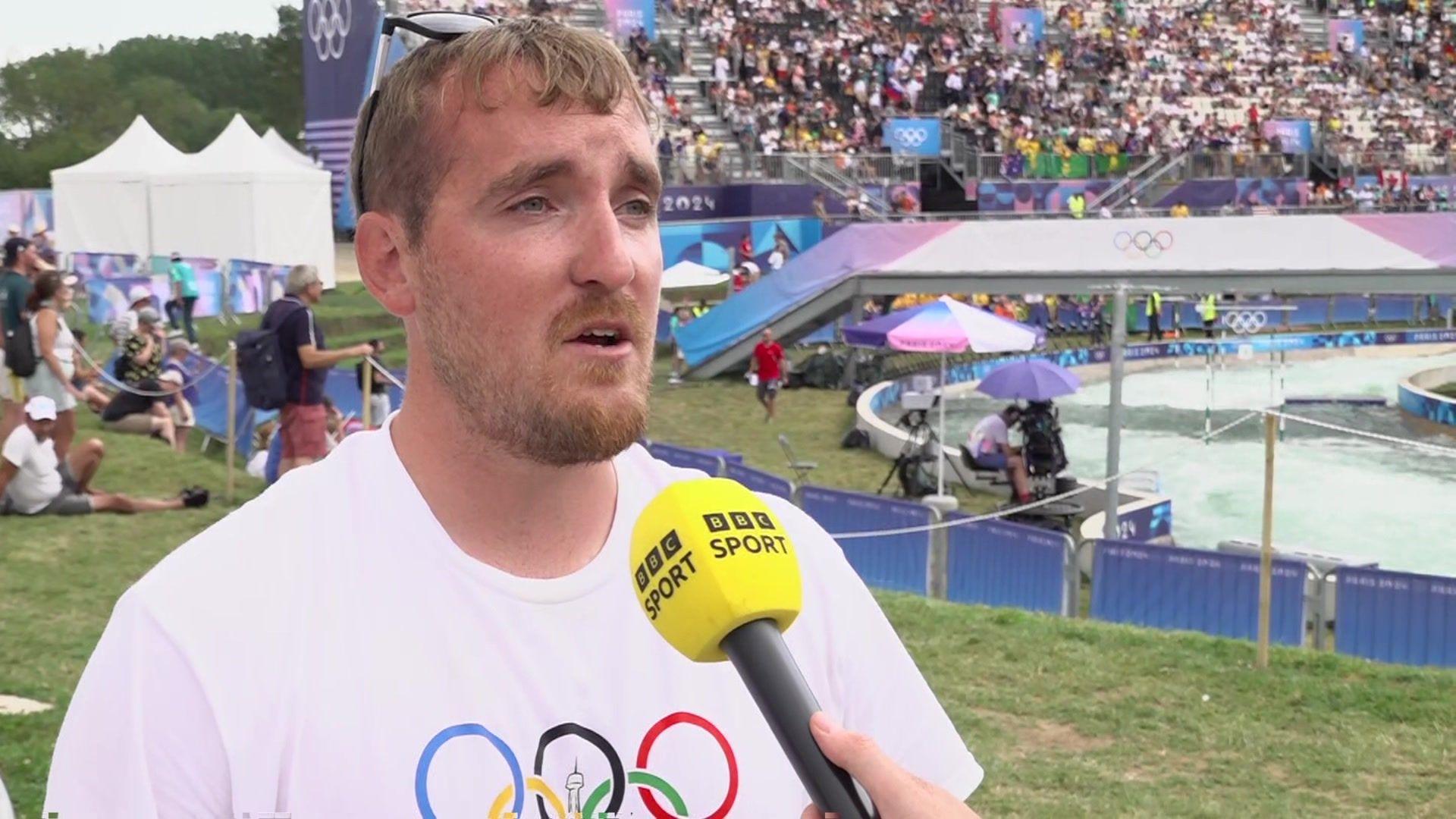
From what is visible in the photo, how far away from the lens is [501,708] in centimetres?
175

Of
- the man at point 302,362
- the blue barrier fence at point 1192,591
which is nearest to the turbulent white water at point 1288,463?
the blue barrier fence at point 1192,591

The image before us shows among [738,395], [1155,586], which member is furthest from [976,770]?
[738,395]

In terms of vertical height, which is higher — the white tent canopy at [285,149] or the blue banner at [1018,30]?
the blue banner at [1018,30]

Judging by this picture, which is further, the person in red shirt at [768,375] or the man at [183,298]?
the man at [183,298]

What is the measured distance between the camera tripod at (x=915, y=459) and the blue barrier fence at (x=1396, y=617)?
732 cm

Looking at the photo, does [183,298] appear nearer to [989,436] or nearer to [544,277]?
[989,436]

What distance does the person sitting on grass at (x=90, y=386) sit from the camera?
52.9ft

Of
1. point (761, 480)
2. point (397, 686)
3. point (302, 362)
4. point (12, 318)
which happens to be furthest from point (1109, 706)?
point (12, 318)

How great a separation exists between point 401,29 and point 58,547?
30.1 feet

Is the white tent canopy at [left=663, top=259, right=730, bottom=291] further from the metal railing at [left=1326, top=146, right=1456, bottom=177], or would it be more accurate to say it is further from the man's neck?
the man's neck

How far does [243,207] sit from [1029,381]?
17742 millimetres

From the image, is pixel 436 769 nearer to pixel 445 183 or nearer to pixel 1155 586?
pixel 445 183

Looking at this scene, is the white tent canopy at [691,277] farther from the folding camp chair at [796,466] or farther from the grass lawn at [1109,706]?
the grass lawn at [1109,706]

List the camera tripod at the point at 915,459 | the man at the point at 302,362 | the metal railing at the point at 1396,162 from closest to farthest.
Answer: the man at the point at 302,362, the camera tripod at the point at 915,459, the metal railing at the point at 1396,162
